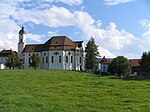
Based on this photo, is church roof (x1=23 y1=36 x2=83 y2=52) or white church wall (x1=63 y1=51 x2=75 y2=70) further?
church roof (x1=23 y1=36 x2=83 y2=52)

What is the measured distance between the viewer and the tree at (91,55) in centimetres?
9038

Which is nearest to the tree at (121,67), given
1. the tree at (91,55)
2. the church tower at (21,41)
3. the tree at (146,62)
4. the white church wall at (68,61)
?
the tree at (146,62)

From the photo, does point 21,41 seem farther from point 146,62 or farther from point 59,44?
point 146,62

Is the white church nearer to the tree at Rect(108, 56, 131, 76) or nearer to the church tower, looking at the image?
the church tower

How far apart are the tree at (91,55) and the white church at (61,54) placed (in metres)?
6.82

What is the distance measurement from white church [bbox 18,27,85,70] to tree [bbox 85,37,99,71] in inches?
269

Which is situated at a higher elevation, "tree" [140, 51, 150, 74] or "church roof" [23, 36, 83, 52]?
"church roof" [23, 36, 83, 52]

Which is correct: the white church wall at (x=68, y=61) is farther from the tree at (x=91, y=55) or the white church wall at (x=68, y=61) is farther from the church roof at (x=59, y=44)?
the tree at (x=91, y=55)

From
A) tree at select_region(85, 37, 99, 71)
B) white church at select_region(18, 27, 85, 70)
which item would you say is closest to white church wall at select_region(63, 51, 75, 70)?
white church at select_region(18, 27, 85, 70)

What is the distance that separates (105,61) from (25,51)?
32.1 meters

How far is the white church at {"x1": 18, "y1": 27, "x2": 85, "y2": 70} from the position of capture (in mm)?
97812

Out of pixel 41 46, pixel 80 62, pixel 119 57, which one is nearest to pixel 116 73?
pixel 119 57

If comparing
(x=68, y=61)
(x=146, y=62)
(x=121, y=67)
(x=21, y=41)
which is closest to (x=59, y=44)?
(x=68, y=61)

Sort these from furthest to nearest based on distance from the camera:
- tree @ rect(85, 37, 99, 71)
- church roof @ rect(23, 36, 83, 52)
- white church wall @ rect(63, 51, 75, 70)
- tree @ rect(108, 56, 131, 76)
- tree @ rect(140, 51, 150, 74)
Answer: church roof @ rect(23, 36, 83, 52), white church wall @ rect(63, 51, 75, 70), tree @ rect(85, 37, 99, 71), tree @ rect(108, 56, 131, 76), tree @ rect(140, 51, 150, 74)
